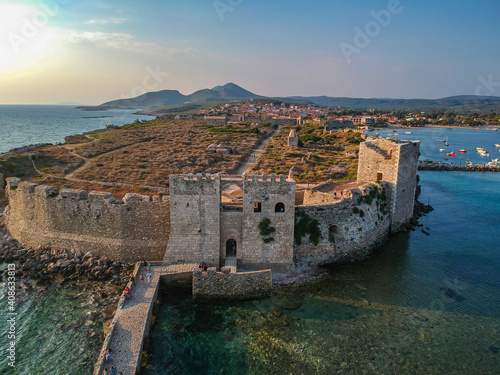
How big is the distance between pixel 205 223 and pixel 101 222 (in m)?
6.13

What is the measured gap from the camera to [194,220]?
54.9 feet

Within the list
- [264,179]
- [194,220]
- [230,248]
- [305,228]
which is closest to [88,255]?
[194,220]

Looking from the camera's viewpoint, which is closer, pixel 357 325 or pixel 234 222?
pixel 357 325

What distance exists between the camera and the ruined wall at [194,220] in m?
16.4

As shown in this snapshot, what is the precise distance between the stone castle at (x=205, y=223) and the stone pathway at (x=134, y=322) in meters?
1.60

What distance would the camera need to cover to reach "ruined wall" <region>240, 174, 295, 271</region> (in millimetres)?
16594

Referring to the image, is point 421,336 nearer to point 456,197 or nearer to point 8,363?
point 8,363

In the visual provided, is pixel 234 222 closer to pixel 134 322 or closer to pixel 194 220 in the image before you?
pixel 194 220

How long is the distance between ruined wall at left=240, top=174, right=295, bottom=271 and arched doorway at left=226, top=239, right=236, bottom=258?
25.0 inches

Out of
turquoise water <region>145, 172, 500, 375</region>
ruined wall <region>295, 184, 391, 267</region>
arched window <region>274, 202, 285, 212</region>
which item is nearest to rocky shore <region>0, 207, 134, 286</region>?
turquoise water <region>145, 172, 500, 375</region>

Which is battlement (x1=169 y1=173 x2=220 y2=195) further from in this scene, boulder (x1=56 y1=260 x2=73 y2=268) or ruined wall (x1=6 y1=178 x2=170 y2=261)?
boulder (x1=56 y1=260 x2=73 y2=268)

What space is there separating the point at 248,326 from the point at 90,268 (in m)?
9.43

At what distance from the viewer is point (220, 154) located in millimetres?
48594

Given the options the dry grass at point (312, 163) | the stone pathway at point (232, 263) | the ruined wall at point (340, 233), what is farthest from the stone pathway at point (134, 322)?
the dry grass at point (312, 163)
